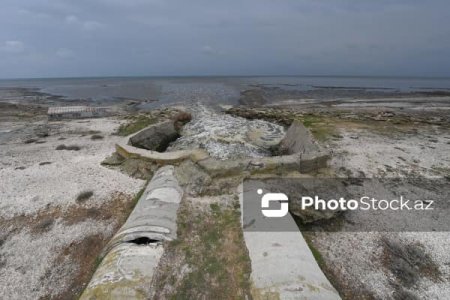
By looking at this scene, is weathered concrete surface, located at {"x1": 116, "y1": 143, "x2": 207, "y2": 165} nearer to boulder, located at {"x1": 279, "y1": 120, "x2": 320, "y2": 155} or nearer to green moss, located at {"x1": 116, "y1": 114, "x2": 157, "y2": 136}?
boulder, located at {"x1": 279, "y1": 120, "x2": 320, "y2": 155}

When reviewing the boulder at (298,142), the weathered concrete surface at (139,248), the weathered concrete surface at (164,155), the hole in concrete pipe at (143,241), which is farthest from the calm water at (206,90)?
the hole in concrete pipe at (143,241)

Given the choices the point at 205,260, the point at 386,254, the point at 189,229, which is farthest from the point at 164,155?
the point at 386,254

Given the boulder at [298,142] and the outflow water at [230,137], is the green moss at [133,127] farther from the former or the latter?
the boulder at [298,142]

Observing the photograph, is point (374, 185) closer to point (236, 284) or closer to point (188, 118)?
point (236, 284)

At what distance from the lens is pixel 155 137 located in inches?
570

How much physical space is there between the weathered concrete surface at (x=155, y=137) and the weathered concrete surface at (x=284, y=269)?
8.64m

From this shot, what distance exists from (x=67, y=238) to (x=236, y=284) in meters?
4.72

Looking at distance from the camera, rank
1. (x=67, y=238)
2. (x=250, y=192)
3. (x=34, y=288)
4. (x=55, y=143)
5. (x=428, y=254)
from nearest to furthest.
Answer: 1. (x=34, y=288)
2. (x=428, y=254)
3. (x=67, y=238)
4. (x=250, y=192)
5. (x=55, y=143)

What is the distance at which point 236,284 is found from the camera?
5383mm

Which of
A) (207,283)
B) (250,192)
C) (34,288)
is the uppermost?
(250,192)

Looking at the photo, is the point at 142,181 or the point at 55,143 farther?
the point at 55,143

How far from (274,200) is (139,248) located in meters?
3.63

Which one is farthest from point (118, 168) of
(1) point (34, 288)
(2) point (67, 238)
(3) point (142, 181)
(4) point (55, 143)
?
(4) point (55, 143)

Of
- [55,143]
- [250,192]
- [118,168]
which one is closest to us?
[250,192]
